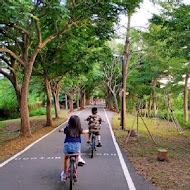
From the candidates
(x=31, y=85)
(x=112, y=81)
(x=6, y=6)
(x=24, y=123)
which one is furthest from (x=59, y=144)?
(x=112, y=81)

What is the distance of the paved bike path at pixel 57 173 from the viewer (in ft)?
19.6

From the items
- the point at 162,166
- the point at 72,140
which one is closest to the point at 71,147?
the point at 72,140

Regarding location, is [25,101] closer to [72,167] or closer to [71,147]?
[71,147]

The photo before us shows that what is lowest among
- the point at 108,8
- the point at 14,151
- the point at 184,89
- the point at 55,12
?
the point at 14,151

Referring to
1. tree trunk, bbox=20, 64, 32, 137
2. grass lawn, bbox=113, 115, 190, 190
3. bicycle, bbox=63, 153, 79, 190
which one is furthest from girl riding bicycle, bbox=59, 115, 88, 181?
tree trunk, bbox=20, 64, 32, 137

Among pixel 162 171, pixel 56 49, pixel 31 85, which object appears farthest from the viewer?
pixel 31 85

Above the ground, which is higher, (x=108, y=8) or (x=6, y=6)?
(x=108, y=8)

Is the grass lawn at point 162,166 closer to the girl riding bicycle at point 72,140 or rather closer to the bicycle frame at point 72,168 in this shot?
the bicycle frame at point 72,168

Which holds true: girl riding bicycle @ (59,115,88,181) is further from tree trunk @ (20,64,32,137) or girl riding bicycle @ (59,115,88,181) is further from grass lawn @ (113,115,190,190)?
tree trunk @ (20,64,32,137)

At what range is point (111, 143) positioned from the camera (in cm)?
1215

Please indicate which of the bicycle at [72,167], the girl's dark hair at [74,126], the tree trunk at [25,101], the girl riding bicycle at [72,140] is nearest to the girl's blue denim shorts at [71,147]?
the girl riding bicycle at [72,140]

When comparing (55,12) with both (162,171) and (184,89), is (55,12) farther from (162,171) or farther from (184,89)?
(184,89)

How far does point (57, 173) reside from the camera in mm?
7066

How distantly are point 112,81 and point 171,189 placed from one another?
3636cm
